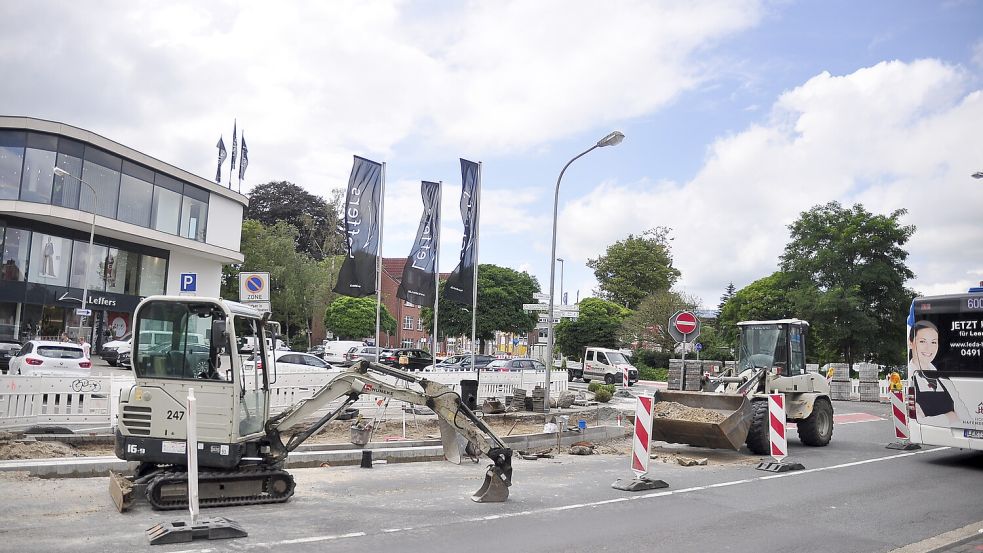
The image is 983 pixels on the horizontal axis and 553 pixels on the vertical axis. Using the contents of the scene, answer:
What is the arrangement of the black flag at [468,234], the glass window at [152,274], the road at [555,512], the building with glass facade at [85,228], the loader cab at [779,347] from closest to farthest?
the road at [555,512], the loader cab at [779,347], the black flag at [468,234], the building with glass facade at [85,228], the glass window at [152,274]

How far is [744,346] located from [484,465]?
7.66 m

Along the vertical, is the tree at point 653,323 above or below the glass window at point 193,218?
below

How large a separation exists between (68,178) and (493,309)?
3604cm

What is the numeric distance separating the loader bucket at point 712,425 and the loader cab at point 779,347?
2829mm

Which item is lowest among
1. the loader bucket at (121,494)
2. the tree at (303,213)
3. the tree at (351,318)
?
the loader bucket at (121,494)

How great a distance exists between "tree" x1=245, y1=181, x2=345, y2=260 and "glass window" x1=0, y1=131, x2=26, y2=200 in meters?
37.0

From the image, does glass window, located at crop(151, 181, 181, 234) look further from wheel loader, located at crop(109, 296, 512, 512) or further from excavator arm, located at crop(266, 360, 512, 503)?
excavator arm, located at crop(266, 360, 512, 503)

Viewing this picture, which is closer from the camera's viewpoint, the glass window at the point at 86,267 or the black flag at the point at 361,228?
the black flag at the point at 361,228

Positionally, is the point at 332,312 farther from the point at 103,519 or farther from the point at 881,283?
the point at 103,519

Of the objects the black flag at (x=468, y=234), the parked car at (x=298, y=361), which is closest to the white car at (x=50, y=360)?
the parked car at (x=298, y=361)

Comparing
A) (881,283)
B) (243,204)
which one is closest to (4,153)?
(243,204)

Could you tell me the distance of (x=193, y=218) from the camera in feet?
142

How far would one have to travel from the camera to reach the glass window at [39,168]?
3381 cm

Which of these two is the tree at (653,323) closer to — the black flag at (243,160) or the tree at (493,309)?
the tree at (493,309)
